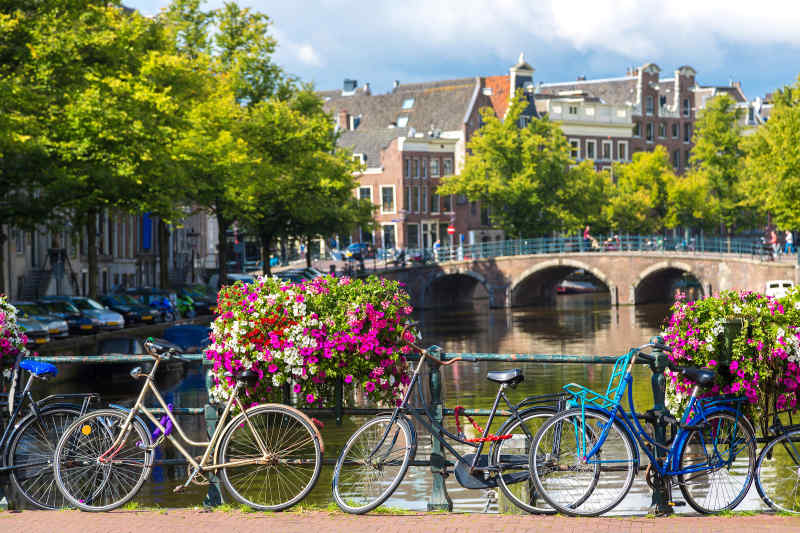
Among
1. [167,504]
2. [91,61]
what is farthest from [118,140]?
[167,504]

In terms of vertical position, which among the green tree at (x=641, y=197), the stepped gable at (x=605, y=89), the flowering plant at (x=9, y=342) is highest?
the stepped gable at (x=605, y=89)

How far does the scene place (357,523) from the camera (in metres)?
7.43

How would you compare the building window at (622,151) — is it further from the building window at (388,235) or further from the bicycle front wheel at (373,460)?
the bicycle front wheel at (373,460)

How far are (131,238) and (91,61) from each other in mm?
23315

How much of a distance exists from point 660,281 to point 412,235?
60.0ft

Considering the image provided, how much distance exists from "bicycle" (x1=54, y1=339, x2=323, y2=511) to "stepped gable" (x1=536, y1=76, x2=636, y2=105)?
8509cm

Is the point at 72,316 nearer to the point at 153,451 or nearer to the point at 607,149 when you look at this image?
the point at 153,451

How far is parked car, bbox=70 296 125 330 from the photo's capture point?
33344mm

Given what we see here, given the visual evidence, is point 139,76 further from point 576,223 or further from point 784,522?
point 576,223

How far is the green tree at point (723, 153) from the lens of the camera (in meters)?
71.2

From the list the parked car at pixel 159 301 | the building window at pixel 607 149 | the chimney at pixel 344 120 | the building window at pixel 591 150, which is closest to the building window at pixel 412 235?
the chimney at pixel 344 120

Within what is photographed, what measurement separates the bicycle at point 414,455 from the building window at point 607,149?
8409cm

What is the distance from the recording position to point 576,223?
223ft

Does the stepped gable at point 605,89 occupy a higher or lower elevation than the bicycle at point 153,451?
higher
